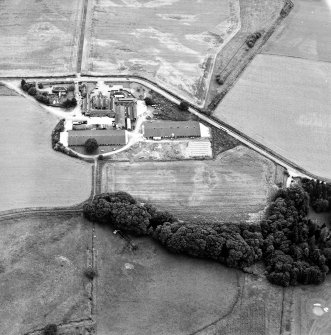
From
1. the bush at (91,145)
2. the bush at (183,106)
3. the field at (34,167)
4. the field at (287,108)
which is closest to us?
the field at (34,167)

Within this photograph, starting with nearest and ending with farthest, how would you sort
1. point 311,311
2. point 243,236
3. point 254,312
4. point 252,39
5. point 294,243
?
point 254,312
point 311,311
point 294,243
point 243,236
point 252,39

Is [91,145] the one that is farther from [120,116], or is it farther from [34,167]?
[120,116]

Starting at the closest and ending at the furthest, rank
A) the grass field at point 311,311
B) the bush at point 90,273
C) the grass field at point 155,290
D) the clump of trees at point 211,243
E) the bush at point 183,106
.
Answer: the grass field at point 155,290 < the grass field at point 311,311 < the bush at point 90,273 < the clump of trees at point 211,243 < the bush at point 183,106

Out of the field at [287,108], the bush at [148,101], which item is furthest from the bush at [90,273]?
the field at [287,108]

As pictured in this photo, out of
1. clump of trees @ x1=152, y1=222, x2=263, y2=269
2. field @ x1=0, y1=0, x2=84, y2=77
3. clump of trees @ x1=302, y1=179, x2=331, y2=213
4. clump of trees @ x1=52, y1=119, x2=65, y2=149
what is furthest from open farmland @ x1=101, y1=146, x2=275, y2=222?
field @ x1=0, y1=0, x2=84, y2=77

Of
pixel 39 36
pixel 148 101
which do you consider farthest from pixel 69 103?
pixel 39 36

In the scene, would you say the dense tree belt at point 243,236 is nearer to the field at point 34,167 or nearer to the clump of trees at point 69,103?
the field at point 34,167

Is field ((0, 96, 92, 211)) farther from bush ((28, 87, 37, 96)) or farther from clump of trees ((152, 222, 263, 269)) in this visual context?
clump of trees ((152, 222, 263, 269))
